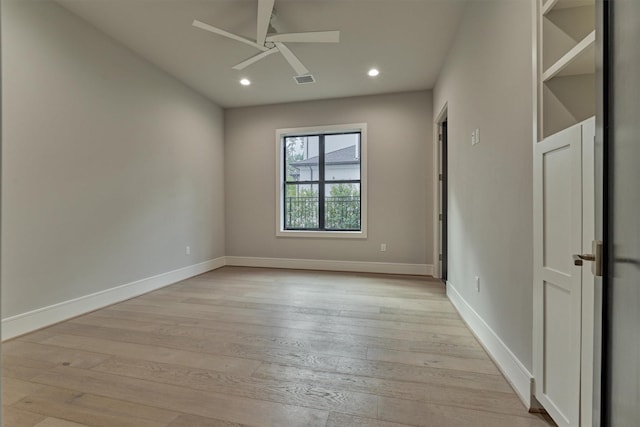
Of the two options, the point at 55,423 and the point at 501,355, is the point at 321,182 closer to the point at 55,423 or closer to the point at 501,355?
the point at 501,355

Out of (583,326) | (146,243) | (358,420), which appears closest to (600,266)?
(583,326)

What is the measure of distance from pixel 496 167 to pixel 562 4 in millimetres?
954

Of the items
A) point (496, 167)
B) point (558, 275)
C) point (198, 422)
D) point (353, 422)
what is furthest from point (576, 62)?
point (198, 422)

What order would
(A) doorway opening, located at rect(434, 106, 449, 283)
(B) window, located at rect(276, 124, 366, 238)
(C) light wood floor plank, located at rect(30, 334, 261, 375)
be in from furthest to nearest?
1. (B) window, located at rect(276, 124, 366, 238)
2. (A) doorway opening, located at rect(434, 106, 449, 283)
3. (C) light wood floor plank, located at rect(30, 334, 261, 375)

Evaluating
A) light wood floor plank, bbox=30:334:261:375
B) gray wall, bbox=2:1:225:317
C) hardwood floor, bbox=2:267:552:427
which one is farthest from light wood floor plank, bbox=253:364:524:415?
gray wall, bbox=2:1:225:317

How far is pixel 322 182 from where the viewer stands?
536 centimetres

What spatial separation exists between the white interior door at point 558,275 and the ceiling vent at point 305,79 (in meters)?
3.15

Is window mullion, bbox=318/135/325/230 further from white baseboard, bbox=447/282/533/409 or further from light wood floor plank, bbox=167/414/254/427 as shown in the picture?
light wood floor plank, bbox=167/414/254/427

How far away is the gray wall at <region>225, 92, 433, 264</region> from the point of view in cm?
475

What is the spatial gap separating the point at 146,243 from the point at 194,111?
2064mm

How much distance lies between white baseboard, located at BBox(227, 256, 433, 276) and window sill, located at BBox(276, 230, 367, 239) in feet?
1.28

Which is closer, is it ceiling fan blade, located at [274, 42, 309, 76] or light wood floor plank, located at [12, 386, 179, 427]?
light wood floor plank, located at [12, 386, 179, 427]

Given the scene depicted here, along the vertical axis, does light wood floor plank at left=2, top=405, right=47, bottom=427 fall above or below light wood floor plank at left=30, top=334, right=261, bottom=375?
below

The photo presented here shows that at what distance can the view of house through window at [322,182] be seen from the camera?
522cm
